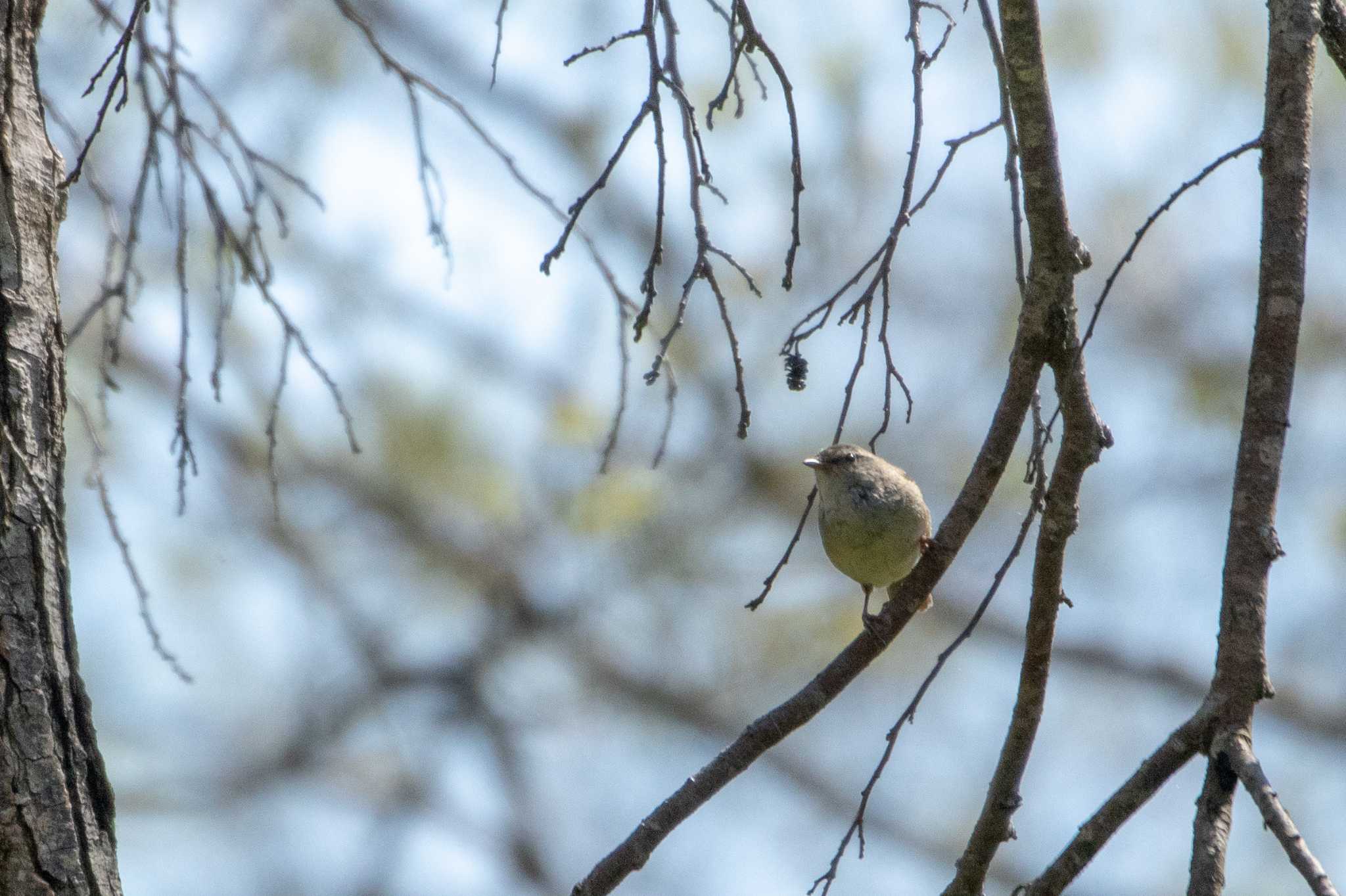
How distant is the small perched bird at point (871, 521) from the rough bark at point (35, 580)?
2826 millimetres

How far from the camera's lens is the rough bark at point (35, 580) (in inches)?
92.7

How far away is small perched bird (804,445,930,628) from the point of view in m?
4.91

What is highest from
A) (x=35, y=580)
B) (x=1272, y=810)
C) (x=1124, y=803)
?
(x=35, y=580)

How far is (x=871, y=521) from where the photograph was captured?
491cm

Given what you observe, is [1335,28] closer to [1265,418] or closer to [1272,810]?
[1265,418]

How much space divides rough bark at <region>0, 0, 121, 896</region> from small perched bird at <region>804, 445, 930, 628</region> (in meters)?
2.83

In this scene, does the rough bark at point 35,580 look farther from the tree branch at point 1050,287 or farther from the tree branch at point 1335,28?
the tree branch at point 1335,28

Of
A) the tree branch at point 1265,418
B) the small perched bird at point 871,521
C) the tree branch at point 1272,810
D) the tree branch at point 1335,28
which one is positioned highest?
the small perched bird at point 871,521

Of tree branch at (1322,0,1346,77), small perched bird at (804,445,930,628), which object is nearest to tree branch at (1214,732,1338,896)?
tree branch at (1322,0,1346,77)

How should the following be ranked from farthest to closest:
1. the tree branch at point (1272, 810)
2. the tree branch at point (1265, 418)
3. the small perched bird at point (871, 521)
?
1. the small perched bird at point (871, 521)
2. the tree branch at point (1265, 418)
3. the tree branch at point (1272, 810)

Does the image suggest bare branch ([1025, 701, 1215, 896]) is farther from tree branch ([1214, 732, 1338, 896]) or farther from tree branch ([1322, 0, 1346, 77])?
tree branch ([1322, 0, 1346, 77])

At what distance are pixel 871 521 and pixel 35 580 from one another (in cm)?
308

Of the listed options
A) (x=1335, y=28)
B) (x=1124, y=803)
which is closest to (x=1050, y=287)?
(x=1335, y=28)

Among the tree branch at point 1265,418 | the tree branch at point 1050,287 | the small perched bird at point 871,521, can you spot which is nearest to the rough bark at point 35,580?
the tree branch at point 1050,287
